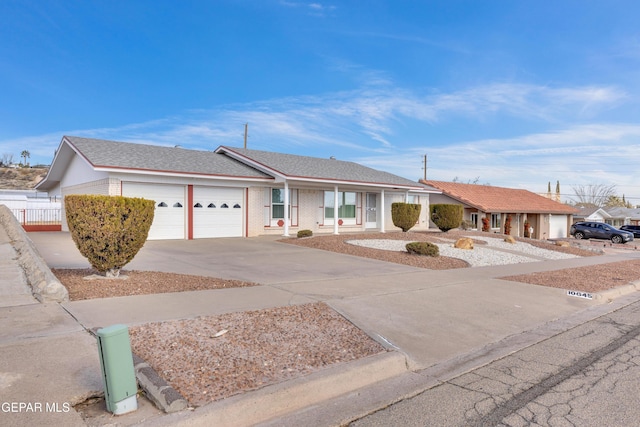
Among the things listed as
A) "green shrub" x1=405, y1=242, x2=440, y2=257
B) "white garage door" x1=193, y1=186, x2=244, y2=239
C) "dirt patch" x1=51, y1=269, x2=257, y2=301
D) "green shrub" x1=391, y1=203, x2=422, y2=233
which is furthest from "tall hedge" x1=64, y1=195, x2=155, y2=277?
"green shrub" x1=391, y1=203, x2=422, y2=233

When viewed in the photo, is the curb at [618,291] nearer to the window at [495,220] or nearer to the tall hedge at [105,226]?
the tall hedge at [105,226]

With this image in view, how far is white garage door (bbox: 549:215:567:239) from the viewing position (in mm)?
45641

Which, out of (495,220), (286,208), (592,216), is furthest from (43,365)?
(592,216)

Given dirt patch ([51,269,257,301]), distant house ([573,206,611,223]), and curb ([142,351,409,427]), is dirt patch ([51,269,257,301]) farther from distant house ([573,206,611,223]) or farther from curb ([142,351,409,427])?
distant house ([573,206,611,223])

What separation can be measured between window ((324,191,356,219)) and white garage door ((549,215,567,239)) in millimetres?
28159

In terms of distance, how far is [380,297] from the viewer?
347 inches

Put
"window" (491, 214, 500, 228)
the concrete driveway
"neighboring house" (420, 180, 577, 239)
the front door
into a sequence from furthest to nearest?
"window" (491, 214, 500, 228) → "neighboring house" (420, 180, 577, 239) → the front door → the concrete driveway

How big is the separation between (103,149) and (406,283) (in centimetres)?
→ 1531

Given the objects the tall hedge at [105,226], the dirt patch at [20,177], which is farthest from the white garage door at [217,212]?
the dirt patch at [20,177]

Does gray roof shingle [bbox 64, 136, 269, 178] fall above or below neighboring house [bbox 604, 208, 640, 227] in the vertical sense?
above

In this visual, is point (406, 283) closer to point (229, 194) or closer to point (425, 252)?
point (425, 252)

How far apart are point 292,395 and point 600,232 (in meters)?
43.9

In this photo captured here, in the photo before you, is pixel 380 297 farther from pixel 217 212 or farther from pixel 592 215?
pixel 592 215

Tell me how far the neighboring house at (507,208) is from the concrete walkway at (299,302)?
22.8m
